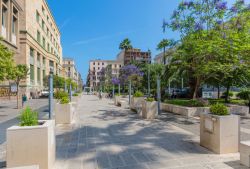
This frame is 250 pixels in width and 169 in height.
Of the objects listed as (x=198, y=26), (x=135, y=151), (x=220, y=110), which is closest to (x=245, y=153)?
(x=220, y=110)

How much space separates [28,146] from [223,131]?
462 centimetres

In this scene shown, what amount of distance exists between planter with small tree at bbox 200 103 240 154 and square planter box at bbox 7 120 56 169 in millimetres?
4168

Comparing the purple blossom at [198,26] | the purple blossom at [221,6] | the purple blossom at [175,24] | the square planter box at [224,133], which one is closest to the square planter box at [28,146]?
the square planter box at [224,133]

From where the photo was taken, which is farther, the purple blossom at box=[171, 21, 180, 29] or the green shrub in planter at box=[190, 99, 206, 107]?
the purple blossom at box=[171, 21, 180, 29]

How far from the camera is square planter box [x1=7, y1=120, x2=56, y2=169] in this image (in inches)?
142

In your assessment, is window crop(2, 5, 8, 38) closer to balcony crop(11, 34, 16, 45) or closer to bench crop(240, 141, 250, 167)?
balcony crop(11, 34, 16, 45)

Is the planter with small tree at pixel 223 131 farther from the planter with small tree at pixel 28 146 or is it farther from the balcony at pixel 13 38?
the balcony at pixel 13 38

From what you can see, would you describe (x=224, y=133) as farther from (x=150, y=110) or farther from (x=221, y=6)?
(x=221, y=6)

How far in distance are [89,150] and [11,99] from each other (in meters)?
28.8

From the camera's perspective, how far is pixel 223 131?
191 inches

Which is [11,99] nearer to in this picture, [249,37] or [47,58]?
[47,58]

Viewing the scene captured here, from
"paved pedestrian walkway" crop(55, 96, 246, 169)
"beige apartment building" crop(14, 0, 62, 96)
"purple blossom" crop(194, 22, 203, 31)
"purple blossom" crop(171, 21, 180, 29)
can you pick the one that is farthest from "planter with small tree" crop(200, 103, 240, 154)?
"beige apartment building" crop(14, 0, 62, 96)

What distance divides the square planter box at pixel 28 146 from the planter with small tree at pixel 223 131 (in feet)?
13.7

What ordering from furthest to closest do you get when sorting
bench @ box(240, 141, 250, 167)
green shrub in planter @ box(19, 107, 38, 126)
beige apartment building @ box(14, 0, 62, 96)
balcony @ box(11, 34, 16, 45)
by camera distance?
beige apartment building @ box(14, 0, 62, 96) → balcony @ box(11, 34, 16, 45) → bench @ box(240, 141, 250, 167) → green shrub in planter @ box(19, 107, 38, 126)
